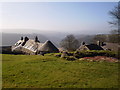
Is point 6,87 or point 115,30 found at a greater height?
point 115,30

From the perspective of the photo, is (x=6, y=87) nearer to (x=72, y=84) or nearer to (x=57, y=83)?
(x=57, y=83)

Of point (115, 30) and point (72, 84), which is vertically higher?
point (115, 30)

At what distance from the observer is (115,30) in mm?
21891

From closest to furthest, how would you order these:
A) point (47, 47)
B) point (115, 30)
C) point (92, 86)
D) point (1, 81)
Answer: point (92, 86), point (1, 81), point (115, 30), point (47, 47)

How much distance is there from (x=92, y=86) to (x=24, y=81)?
424 centimetres

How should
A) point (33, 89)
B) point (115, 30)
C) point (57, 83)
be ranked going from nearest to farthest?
1. point (33, 89)
2. point (57, 83)
3. point (115, 30)

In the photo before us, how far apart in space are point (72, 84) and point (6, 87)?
12.4 ft

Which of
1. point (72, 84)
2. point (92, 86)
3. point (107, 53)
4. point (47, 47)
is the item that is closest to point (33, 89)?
point (72, 84)

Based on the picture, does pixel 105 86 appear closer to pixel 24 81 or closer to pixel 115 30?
pixel 24 81

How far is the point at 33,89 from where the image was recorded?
721 centimetres

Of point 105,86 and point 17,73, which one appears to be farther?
point 17,73

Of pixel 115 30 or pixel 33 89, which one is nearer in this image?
pixel 33 89

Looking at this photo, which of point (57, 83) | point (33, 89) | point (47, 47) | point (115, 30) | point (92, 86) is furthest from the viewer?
point (47, 47)

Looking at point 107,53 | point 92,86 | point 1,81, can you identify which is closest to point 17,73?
point 1,81
